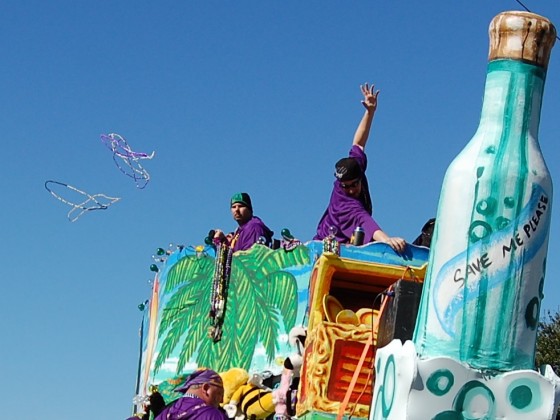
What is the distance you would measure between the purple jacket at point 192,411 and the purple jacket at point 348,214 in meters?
3.91

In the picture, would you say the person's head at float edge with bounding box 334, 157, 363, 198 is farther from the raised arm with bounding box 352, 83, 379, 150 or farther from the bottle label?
the bottle label

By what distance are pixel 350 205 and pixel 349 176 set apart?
0.26 m

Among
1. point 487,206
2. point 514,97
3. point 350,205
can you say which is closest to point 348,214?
point 350,205

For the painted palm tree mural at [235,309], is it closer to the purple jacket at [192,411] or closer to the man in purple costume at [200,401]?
the man in purple costume at [200,401]

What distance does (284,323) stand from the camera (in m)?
11.8

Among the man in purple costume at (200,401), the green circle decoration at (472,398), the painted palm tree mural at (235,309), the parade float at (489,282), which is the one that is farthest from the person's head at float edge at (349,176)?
the green circle decoration at (472,398)

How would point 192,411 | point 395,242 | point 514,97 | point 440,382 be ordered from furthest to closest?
point 395,242 < point 192,411 < point 514,97 < point 440,382

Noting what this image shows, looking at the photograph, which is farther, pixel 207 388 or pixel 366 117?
pixel 366 117

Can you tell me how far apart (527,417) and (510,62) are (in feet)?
6.39

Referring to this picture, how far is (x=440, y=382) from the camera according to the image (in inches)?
285

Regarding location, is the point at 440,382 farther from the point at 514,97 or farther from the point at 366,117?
the point at 366,117

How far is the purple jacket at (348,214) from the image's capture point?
475 inches

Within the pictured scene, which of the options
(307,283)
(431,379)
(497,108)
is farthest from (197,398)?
(307,283)

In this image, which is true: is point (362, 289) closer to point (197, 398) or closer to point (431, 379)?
point (197, 398)
